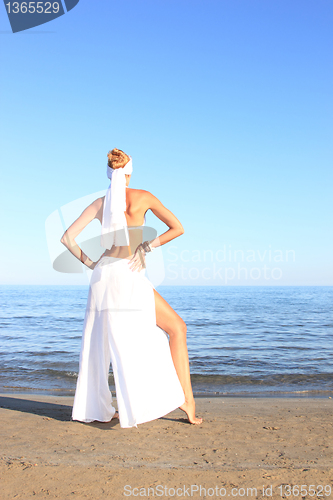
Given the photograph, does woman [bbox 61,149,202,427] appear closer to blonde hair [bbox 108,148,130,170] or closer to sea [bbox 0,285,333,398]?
blonde hair [bbox 108,148,130,170]

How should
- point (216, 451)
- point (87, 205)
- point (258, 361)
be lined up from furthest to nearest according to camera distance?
point (258, 361) → point (87, 205) → point (216, 451)

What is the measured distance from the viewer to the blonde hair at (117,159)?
3580 mm

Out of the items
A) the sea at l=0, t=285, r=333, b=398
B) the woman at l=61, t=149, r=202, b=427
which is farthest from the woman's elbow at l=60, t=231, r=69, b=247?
the sea at l=0, t=285, r=333, b=398

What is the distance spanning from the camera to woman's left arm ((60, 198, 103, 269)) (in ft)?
11.4

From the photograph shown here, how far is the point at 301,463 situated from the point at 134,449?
50.5 inches

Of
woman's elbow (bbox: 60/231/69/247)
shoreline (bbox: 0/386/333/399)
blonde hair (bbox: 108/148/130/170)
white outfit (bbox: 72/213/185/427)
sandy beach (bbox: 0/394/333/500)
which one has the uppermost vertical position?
blonde hair (bbox: 108/148/130/170)

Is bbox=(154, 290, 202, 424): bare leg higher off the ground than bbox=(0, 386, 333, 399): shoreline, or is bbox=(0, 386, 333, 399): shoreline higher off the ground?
bbox=(154, 290, 202, 424): bare leg

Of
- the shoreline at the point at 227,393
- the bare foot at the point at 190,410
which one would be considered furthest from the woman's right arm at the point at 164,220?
the shoreline at the point at 227,393

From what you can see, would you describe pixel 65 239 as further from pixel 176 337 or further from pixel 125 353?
pixel 176 337

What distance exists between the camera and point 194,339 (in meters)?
12.1

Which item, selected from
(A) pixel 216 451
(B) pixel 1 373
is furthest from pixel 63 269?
(B) pixel 1 373

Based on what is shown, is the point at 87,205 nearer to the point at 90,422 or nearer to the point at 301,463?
the point at 90,422

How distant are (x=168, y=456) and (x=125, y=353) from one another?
2.88 ft

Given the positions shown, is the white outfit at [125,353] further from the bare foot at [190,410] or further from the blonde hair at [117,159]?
the blonde hair at [117,159]
